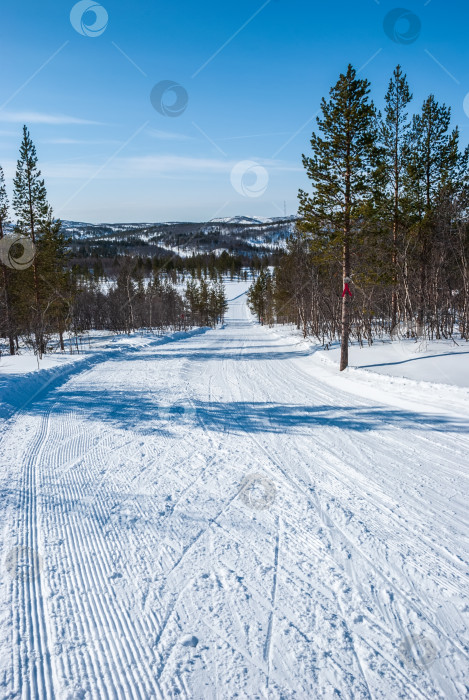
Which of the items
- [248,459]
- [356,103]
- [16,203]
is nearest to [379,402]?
[248,459]

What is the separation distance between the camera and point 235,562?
11.0 ft

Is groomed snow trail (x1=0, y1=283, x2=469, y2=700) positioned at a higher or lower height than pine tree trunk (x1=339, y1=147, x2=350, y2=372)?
lower

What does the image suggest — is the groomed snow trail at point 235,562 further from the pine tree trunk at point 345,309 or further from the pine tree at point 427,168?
the pine tree at point 427,168

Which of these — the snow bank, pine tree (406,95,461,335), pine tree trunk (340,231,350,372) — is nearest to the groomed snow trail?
the snow bank

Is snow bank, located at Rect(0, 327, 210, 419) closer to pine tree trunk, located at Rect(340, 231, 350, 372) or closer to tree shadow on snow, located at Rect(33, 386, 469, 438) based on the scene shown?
tree shadow on snow, located at Rect(33, 386, 469, 438)

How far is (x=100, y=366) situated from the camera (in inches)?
607

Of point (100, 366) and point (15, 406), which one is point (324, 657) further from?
point (100, 366)

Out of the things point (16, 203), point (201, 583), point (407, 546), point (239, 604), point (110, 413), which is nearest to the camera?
point (239, 604)

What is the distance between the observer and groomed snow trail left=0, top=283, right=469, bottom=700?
7.68 ft

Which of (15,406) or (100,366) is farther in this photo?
(100,366)

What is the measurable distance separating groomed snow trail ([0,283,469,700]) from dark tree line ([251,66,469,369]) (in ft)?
29.5

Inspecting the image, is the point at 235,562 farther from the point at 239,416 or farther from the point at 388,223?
the point at 388,223

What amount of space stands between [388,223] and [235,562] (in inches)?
865

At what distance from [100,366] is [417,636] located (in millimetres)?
14504
